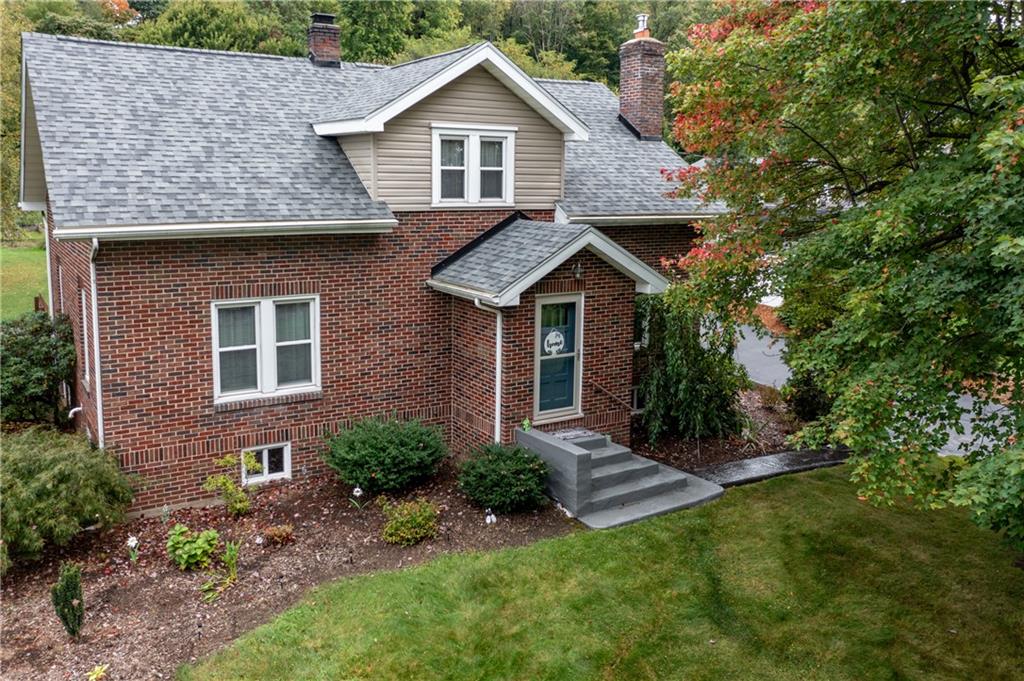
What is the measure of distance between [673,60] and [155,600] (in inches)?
368

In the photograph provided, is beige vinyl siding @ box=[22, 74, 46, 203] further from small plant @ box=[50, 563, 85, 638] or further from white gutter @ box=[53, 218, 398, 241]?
small plant @ box=[50, 563, 85, 638]

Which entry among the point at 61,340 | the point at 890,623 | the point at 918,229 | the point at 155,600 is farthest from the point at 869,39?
the point at 61,340

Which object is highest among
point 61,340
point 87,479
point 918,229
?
point 918,229

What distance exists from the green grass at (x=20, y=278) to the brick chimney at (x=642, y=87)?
19661 millimetres

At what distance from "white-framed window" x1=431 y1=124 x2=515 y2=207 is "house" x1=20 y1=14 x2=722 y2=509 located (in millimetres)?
39

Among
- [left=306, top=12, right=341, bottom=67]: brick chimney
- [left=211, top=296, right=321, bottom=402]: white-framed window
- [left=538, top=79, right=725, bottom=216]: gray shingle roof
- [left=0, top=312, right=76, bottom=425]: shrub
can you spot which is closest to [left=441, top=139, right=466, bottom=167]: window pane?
[left=538, top=79, right=725, bottom=216]: gray shingle roof

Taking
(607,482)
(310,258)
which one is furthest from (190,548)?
(607,482)

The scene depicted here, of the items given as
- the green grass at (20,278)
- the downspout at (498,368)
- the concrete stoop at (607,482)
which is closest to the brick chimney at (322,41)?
the downspout at (498,368)

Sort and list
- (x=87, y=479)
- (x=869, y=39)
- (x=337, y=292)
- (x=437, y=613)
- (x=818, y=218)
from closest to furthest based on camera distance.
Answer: (x=869, y=39) < (x=437, y=613) < (x=87, y=479) < (x=818, y=218) < (x=337, y=292)

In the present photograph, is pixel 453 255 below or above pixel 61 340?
above

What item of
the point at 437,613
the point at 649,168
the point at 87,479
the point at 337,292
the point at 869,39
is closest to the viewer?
the point at 869,39

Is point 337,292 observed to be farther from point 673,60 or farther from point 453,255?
point 673,60

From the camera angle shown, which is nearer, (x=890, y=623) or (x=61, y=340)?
(x=890, y=623)

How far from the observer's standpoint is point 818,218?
1092 centimetres
